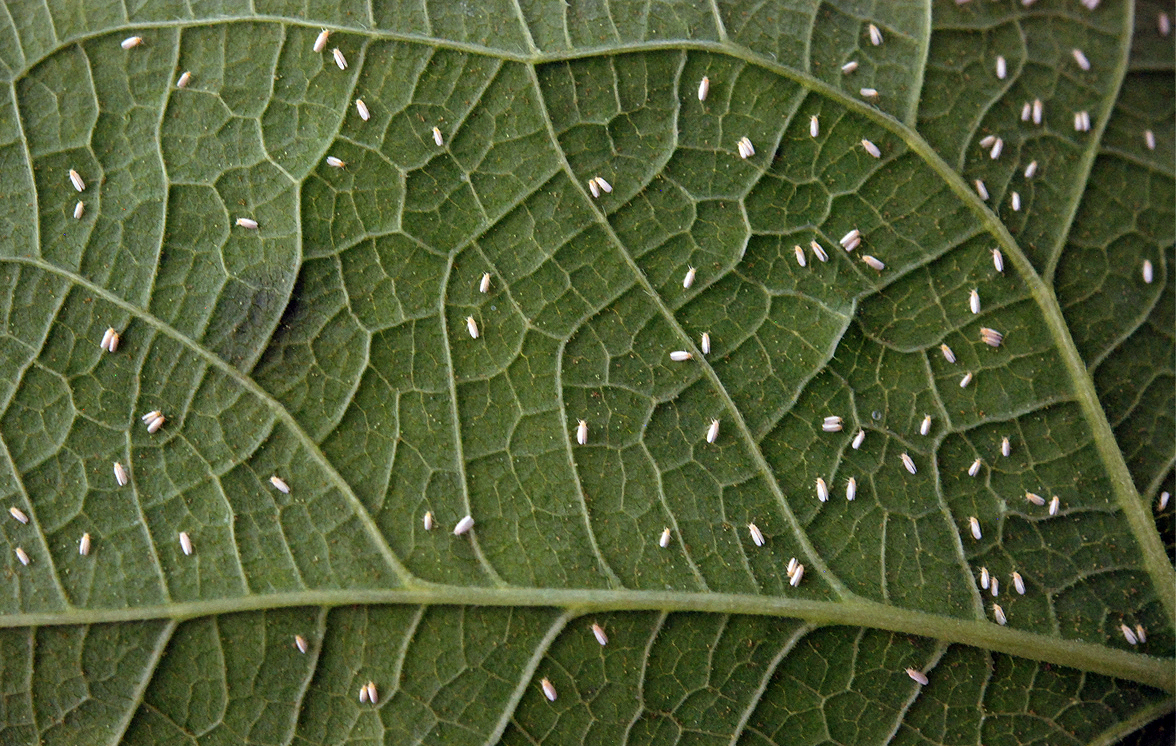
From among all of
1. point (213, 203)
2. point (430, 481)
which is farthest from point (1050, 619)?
point (213, 203)

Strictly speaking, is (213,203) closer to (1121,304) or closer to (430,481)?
(430,481)

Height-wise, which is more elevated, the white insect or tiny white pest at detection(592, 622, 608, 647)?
the white insect

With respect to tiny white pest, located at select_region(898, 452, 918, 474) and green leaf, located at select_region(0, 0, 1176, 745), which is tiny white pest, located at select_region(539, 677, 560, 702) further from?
tiny white pest, located at select_region(898, 452, 918, 474)

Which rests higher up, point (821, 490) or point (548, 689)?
point (821, 490)

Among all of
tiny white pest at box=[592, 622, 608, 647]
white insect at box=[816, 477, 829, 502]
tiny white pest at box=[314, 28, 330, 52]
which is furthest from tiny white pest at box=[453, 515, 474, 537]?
tiny white pest at box=[314, 28, 330, 52]

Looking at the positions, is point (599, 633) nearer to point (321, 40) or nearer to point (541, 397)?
point (541, 397)

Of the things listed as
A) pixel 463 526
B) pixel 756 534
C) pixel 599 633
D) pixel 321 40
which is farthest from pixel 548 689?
pixel 321 40
